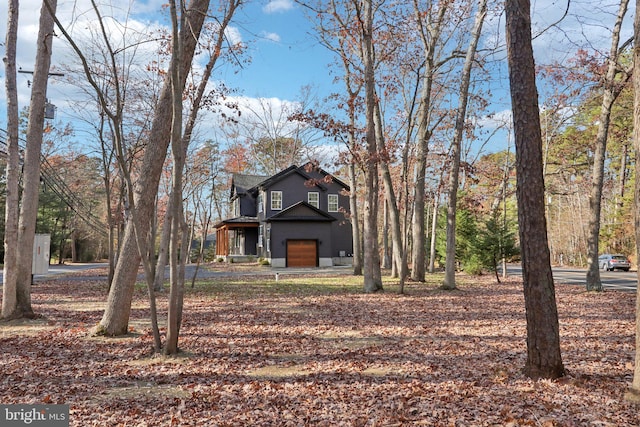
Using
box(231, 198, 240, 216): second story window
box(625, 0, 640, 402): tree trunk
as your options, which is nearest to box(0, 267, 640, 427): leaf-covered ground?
box(625, 0, 640, 402): tree trunk

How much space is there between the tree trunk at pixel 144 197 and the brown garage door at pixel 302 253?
23630 mm

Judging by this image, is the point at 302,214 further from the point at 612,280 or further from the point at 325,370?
the point at 325,370

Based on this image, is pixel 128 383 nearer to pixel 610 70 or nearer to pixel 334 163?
pixel 334 163

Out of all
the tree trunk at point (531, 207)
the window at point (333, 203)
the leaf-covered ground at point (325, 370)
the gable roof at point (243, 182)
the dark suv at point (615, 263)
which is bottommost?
the leaf-covered ground at point (325, 370)

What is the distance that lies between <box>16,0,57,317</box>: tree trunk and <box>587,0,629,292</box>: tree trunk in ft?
50.1

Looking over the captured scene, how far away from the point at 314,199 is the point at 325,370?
27907mm

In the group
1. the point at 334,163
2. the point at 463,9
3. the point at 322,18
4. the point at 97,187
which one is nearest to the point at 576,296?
the point at 334,163

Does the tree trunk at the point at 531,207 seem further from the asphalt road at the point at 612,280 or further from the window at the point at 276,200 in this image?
the window at the point at 276,200

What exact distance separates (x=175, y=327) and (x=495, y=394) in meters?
4.01

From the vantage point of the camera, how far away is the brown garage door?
30828mm

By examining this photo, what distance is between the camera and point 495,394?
4.34 meters

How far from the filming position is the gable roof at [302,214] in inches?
1198

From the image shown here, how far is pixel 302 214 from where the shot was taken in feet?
102

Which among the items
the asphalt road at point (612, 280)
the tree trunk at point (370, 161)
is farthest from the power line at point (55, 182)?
the asphalt road at point (612, 280)
